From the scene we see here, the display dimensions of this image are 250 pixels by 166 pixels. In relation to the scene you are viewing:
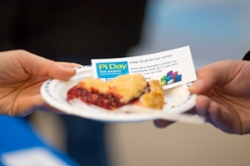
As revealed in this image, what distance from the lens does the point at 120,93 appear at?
0.47 meters

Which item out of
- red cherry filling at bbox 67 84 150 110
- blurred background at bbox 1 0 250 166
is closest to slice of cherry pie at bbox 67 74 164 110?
red cherry filling at bbox 67 84 150 110

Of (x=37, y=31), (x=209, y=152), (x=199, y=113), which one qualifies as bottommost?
(x=209, y=152)

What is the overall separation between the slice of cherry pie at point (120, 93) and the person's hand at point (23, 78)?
66 mm

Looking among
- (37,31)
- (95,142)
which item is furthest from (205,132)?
(37,31)

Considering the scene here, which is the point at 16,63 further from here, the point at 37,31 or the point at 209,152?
the point at 209,152

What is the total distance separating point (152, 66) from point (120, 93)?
14cm

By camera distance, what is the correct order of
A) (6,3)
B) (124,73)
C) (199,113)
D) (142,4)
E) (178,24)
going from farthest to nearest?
1. (178,24)
2. (142,4)
3. (6,3)
4. (124,73)
5. (199,113)

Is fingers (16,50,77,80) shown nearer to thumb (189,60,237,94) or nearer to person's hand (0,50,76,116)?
person's hand (0,50,76,116)

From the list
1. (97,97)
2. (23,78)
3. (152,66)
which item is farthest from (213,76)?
(23,78)

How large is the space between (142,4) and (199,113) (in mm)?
545

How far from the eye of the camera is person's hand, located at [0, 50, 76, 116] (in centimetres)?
59

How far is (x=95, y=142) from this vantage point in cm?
98

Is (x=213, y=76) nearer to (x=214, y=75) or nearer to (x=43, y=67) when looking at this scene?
(x=214, y=75)

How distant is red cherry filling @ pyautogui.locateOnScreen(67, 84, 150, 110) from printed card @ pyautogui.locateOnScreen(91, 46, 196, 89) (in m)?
0.08
